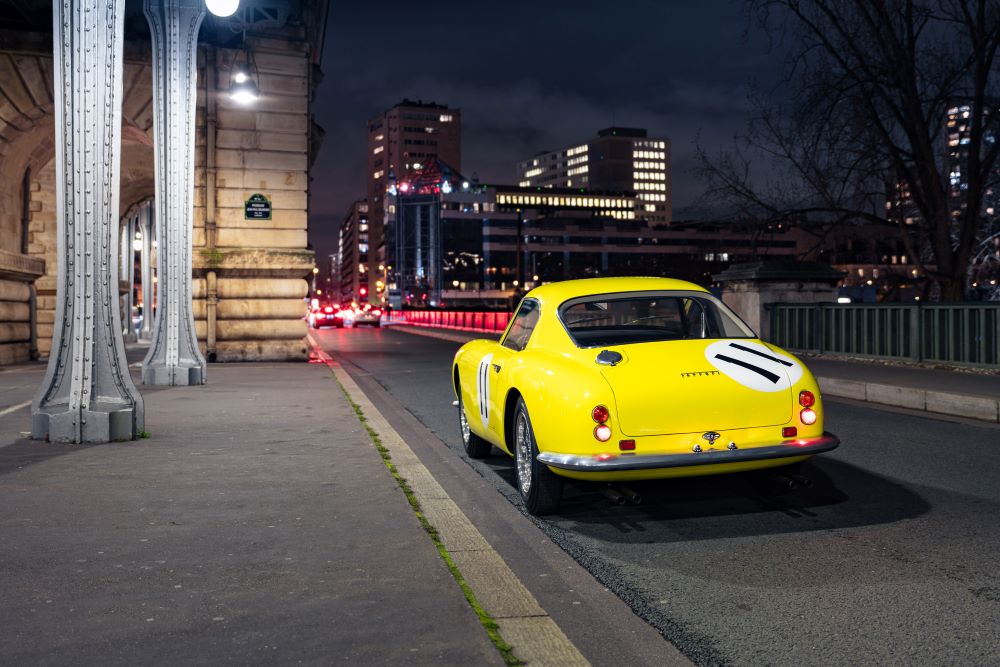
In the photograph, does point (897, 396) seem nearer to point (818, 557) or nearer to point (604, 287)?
point (604, 287)

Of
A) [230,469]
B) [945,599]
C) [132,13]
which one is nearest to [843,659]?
[945,599]

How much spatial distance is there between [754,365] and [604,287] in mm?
1368

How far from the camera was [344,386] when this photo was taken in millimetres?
15977

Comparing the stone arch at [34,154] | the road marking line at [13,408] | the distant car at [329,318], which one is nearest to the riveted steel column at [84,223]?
the road marking line at [13,408]

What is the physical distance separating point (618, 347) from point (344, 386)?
408 inches

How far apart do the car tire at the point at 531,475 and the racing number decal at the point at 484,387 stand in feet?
2.46

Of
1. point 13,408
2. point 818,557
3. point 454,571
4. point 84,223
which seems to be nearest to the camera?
point 454,571

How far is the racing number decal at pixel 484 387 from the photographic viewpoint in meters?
7.46

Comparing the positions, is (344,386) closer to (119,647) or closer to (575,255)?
(119,647)

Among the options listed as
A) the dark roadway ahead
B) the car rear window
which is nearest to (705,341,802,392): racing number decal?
the car rear window

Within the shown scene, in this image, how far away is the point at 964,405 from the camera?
11.6m

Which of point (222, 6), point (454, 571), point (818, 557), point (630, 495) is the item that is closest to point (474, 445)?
point (630, 495)

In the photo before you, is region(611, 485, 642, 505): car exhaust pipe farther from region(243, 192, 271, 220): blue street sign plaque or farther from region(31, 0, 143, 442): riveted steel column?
region(243, 192, 271, 220): blue street sign plaque

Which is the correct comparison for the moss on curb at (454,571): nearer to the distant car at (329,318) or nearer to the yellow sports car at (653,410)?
the yellow sports car at (653,410)
